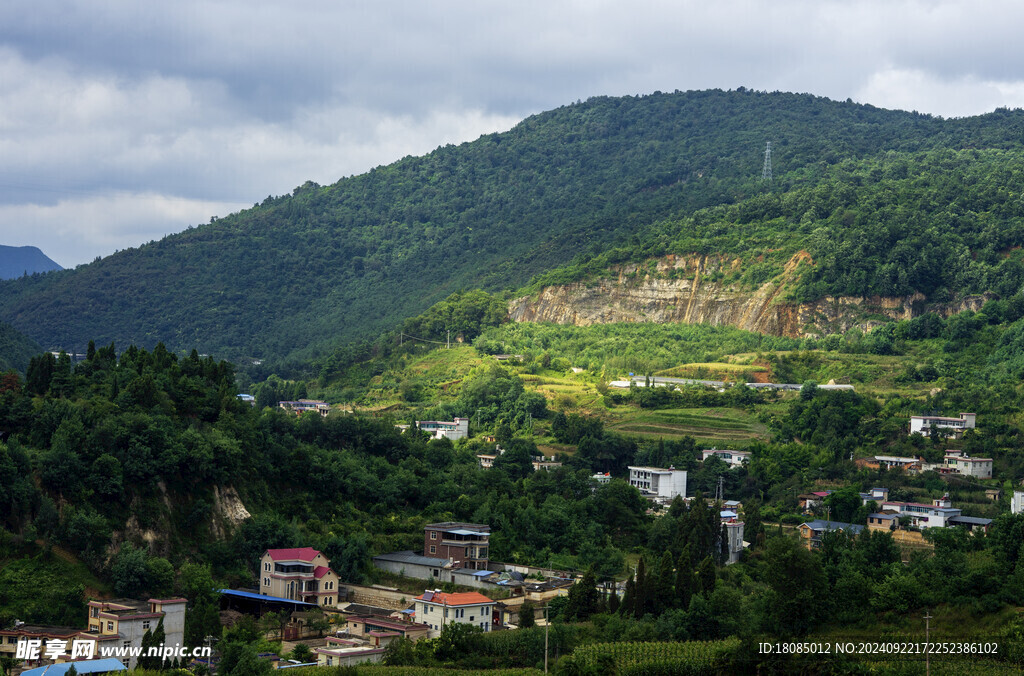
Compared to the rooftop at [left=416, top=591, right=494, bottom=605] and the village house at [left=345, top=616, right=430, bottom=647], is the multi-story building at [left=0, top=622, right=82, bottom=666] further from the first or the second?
the rooftop at [left=416, top=591, right=494, bottom=605]

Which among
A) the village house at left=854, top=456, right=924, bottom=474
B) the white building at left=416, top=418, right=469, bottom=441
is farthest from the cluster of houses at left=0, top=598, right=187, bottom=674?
the village house at left=854, top=456, right=924, bottom=474

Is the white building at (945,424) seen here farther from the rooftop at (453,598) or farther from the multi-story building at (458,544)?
the rooftop at (453,598)

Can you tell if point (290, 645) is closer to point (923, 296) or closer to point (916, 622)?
point (916, 622)

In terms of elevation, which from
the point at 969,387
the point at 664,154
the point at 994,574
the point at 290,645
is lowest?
the point at 290,645

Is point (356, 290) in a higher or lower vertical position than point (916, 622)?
higher

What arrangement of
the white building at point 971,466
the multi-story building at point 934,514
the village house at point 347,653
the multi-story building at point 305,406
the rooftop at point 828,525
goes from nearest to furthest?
the village house at point 347,653
the multi-story building at point 934,514
the rooftop at point 828,525
the white building at point 971,466
the multi-story building at point 305,406

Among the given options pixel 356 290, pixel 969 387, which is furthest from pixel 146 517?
pixel 356 290

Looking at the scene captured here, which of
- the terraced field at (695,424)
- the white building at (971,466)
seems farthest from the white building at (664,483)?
the white building at (971,466)
